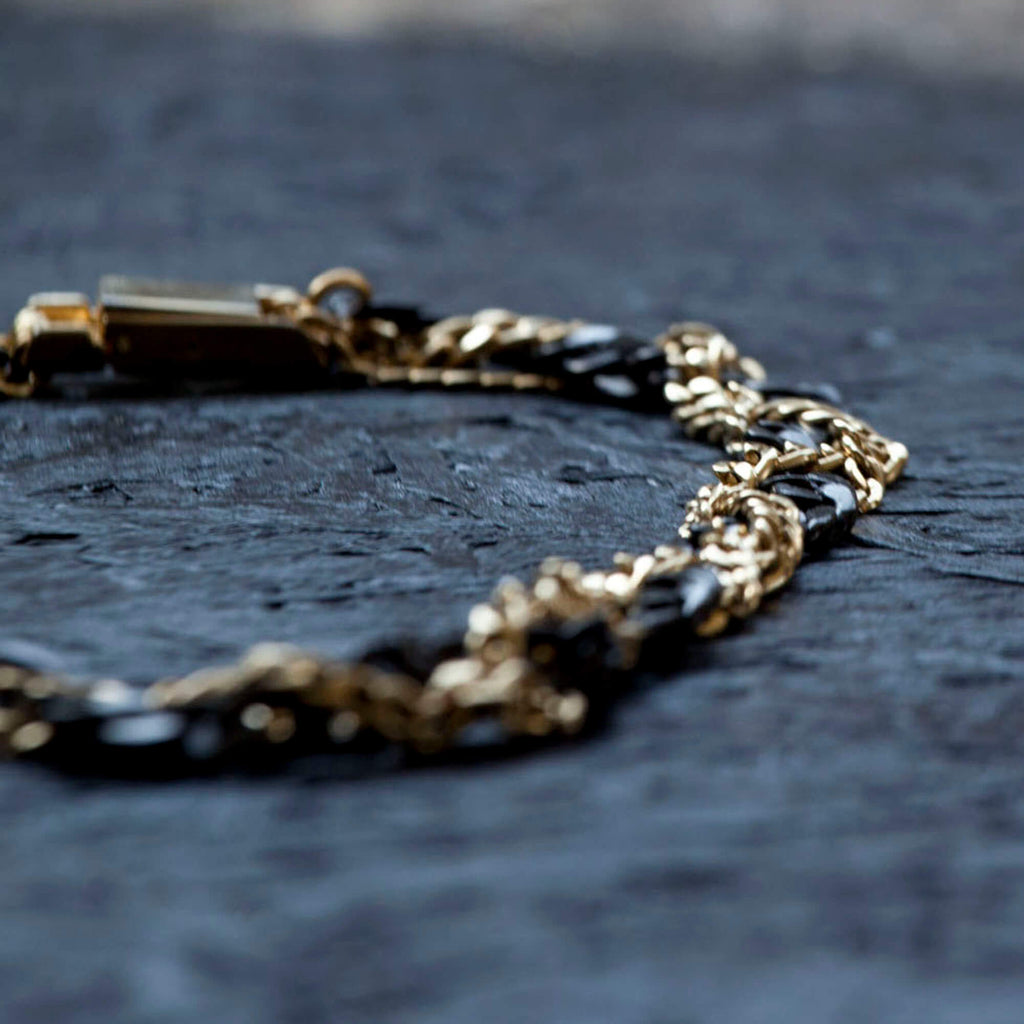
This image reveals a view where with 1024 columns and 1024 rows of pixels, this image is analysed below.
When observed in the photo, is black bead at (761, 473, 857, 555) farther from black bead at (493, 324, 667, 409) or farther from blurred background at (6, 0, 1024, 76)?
blurred background at (6, 0, 1024, 76)

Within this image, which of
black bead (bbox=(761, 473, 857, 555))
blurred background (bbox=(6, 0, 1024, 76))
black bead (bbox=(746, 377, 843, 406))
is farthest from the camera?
blurred background (bbox=(6, 0, 1024, 76))

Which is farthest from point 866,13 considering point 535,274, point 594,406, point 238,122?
point 594,406

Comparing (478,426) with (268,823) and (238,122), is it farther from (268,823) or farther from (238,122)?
(238,122)

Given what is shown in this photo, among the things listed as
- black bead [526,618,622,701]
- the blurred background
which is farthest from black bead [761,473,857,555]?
the blurred background

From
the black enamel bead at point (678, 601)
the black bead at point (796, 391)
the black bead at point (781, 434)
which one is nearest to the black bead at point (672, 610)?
the black enamel bead at point (678, 601)

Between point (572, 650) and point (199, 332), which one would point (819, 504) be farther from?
point (199, 332)

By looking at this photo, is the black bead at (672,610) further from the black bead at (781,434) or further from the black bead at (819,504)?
the black bead at (781,434)
